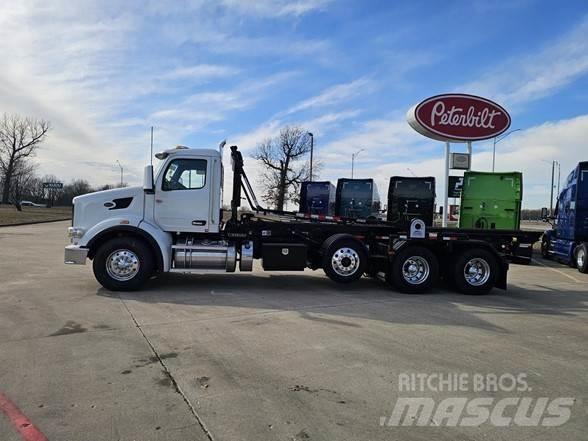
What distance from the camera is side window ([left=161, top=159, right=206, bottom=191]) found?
9.88 metres

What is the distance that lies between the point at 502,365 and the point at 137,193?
24.7ft

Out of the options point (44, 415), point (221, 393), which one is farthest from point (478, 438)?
point (44, 415)

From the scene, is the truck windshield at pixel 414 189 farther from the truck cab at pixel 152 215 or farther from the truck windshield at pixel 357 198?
the truck cab at pixel 152 215

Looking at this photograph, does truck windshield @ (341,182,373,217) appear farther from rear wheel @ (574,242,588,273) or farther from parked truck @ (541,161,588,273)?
rear wheel @ (574,242,588,273)

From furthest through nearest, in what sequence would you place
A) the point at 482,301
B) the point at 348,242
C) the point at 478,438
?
1. the point at 348,242
2. the point at 482,301
3. the point at 478,438

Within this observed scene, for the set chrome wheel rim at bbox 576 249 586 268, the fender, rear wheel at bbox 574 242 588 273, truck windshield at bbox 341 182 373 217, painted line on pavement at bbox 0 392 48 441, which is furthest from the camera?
truck windshield at bbox 341 182 373 217

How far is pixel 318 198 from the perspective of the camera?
77.9 ft

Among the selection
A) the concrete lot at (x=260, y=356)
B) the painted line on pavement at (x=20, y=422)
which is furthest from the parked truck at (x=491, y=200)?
the painted line on pavement at (x=20, y=422)

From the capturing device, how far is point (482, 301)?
9.48 m

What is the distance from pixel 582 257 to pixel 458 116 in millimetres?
6520

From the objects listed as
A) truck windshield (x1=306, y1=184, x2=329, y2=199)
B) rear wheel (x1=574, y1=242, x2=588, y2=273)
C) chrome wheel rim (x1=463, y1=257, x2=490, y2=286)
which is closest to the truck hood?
chrome wheel rim (x1=463, y1=257, x2=490, y2=286)

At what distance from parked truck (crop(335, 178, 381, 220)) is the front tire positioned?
12786mm

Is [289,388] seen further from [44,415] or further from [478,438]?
[44,415]

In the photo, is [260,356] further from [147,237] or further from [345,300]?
[147,237]
